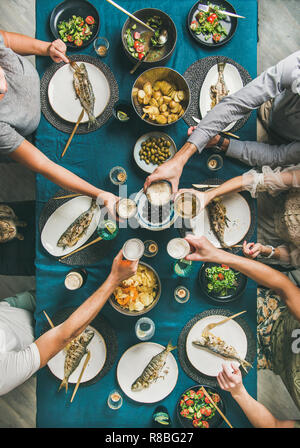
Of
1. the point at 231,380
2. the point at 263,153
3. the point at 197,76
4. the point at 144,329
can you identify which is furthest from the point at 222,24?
the point at 231,380

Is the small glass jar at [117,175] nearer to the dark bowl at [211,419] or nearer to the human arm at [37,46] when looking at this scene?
the human arm at [37,46]

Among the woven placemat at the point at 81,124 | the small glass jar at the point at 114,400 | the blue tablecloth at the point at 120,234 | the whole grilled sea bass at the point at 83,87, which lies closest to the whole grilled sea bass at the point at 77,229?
the blue tablecloth at the point at 120,234

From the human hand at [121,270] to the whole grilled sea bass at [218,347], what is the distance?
0.63m

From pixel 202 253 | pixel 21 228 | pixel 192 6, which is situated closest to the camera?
pixel 202 253

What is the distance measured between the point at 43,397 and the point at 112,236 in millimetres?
1084

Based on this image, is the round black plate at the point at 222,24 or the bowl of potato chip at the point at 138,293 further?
the round black plate at the point at 222,24

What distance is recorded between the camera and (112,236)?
1.85 meters

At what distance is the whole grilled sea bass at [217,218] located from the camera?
1865 millimetres

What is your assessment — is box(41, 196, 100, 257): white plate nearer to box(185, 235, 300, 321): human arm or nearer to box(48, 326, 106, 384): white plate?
box(48, 326, 106, 384): white plate

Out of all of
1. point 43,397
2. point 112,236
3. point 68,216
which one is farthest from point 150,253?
point 43,397

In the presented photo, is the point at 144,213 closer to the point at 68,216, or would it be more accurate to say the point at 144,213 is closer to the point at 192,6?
the point at 68,216

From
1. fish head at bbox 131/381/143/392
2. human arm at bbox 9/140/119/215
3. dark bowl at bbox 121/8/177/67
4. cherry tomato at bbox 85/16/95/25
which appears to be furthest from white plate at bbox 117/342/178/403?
cherry tomato at bbox 85/16/95/25

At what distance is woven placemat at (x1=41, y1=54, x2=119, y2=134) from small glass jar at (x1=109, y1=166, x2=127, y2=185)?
0.30 metres
